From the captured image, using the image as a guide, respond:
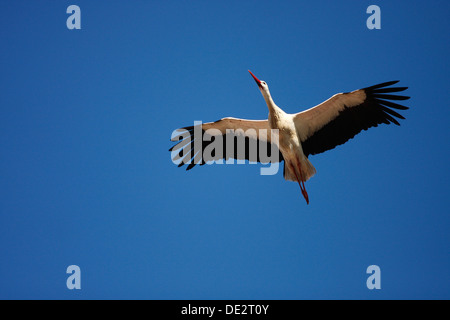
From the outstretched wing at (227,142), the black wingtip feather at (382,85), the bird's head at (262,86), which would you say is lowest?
the outstretched wing at (227,142)

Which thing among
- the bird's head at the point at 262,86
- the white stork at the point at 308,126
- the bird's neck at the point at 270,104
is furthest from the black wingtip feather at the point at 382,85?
the bird's head at the point at 262,86

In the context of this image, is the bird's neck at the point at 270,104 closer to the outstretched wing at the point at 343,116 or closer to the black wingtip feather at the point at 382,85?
the outstretched wing at the point at 343,116

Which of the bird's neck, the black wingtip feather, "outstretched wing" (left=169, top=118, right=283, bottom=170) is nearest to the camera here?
the black wingtip feather

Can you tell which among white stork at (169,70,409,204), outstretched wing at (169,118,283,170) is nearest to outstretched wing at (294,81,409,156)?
white stork at (169,70,409,204)

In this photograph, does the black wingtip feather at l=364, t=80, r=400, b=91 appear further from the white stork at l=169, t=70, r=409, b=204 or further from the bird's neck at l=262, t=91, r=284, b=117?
the bird's neck at l=262, t=91, r=284, b=117

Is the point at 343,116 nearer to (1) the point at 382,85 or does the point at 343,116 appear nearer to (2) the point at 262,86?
(1) the point at 382,85

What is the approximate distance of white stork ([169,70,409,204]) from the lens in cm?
692

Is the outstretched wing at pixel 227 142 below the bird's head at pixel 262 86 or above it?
below

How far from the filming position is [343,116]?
720 centimetres

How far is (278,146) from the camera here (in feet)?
24.0

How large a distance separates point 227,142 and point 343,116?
6.93 ft

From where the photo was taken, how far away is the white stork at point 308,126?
272 inches
